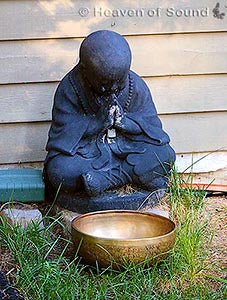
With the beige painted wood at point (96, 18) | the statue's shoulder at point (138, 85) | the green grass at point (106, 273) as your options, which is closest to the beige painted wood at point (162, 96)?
the beige painted wood at point (96, 18)

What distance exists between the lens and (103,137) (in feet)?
13.0

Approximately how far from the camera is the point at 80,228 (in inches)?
141

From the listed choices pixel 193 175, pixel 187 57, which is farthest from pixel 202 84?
pixel 193 175

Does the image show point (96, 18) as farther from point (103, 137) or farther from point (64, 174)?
point (64, 174)

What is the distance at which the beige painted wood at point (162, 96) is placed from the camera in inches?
173

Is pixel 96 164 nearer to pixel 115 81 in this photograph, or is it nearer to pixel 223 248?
pixel 115 81

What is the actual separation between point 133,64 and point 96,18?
1.12 feet

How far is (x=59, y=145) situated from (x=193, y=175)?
107 centimetres

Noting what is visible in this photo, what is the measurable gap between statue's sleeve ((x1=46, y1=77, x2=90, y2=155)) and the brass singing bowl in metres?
0.44

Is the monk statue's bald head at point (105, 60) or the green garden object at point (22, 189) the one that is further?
the green garden object at point (22, 189)

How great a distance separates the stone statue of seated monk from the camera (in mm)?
3838

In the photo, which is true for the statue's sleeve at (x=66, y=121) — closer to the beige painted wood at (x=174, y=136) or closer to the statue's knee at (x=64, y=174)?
the statue's knee at (x=64, y=174)

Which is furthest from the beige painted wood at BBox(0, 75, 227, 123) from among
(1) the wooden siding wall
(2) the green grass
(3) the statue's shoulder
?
(2) the green grass

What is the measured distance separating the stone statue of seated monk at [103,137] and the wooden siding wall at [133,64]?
0.38 metres
